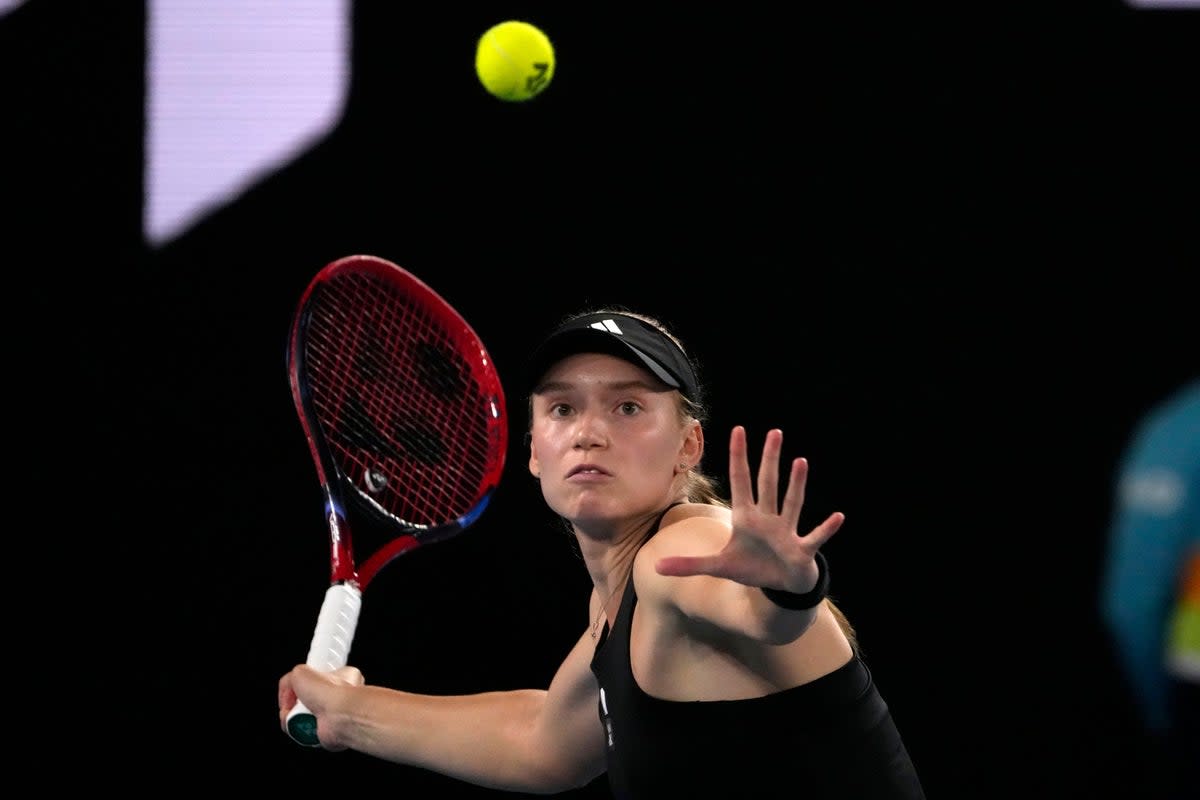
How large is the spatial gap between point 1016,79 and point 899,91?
0.89 ft

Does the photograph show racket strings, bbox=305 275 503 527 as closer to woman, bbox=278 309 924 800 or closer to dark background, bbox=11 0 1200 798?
woman, bbox=278 309 924 800

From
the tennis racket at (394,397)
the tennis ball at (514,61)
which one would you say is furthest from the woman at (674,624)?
the tennis ball at (514,61)

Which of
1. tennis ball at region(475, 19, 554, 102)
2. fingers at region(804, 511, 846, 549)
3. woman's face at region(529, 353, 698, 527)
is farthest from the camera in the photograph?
tennis ball at region(475, 19, 554, 102)

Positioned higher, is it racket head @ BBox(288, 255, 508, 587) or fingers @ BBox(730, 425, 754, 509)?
racket head @ BBox(288, 255, 508, 587)

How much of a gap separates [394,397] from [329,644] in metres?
0.50

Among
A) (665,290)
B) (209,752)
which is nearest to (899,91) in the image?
(665,290)

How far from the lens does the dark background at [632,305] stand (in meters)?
3.41

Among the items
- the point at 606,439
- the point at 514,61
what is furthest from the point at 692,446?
the point at 514,61

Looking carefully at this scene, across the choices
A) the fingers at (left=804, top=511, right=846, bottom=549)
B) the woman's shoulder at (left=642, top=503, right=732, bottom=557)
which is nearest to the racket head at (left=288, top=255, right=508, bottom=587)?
the woman's shoulder at (left=642, top=503, right=732, bottom=557)

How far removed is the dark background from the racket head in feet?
3.11

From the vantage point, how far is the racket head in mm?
2506

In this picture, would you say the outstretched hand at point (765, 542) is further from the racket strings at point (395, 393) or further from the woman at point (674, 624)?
Answer: the racket strings at point (395, 393)

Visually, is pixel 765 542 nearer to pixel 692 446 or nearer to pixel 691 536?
pixel 691 536

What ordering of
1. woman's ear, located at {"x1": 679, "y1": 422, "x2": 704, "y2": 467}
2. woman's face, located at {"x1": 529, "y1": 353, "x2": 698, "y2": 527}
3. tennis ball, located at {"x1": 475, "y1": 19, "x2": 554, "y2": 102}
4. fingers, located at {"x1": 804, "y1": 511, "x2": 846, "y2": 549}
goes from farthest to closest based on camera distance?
tennis ball, located at {"x1": 475, "y1": 19, "x2": 554, "y2": 102}
woman's ear, located at {"x1": 679, "y1": 422, "x2": 704, "y2": 467}
woman's face, located at {"x1": 529, "y1": 353, "x2": 698, "y2": 527}
fingers, located at {"x1": 804, "y1": 511, "x2": 846, "y2": 549}
